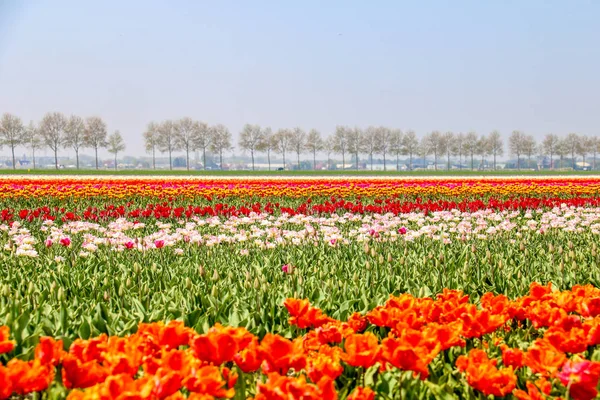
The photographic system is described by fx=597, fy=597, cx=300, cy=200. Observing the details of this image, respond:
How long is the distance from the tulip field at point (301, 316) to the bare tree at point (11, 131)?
69039 millimetres

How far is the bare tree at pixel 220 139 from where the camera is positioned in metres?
85.3

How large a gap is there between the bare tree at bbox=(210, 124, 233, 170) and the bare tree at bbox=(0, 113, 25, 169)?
980 inches

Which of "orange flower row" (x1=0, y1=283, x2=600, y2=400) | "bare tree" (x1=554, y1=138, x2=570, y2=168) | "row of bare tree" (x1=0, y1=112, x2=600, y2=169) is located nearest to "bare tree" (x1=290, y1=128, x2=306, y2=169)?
"row of bare tree" (x1=0, y1=112, x2=600, y2=169)

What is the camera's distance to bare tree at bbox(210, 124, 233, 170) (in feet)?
280

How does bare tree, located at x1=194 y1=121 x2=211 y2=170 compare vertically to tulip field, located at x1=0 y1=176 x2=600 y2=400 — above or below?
above

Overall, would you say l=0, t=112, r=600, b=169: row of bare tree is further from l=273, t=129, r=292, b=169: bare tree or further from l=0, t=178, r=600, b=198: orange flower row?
l=0, t=178, r=600, b=198: orange flower row

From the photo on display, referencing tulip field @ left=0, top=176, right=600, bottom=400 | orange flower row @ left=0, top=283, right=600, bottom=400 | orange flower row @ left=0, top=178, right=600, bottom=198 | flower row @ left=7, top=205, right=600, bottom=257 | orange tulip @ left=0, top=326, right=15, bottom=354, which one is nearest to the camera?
orange flower row @ left=0, top=283, right=600, bottom=400

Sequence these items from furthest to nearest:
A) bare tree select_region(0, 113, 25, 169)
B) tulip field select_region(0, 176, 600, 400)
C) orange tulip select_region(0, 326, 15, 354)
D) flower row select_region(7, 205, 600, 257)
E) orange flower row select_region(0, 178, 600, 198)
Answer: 1. bare tree select_region(0, 113, 25, 169)
2. orange flower row select_region(0, 178, 600, 198)
3. flower row select_region(7, 205, 600, 257)
4. orange tulip select_region(0, 326, 15, 354)
5. tulip field select_region(0, 176, 600, 400)

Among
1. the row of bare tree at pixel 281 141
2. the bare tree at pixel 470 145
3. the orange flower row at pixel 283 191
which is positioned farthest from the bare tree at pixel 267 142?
the orange flower row at pixel 283 191

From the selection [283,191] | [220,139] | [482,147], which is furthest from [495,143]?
[283,191]

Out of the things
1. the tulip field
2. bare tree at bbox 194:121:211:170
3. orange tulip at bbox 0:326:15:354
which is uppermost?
bare tree at bbox 194:121:211:170

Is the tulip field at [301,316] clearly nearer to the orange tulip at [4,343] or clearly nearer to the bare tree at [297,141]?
the orange tulip at [4,343]

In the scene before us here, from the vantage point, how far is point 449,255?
6.72m

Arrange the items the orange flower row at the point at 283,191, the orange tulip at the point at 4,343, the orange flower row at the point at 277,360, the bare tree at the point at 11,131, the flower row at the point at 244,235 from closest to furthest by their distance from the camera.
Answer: the orange flower row at the point at 277,360
the orange tulip at the point at 4,343
the flower row at the point at 244,235
the orange flower row at the point at 283,191
the bare tree at the point at 11,131
